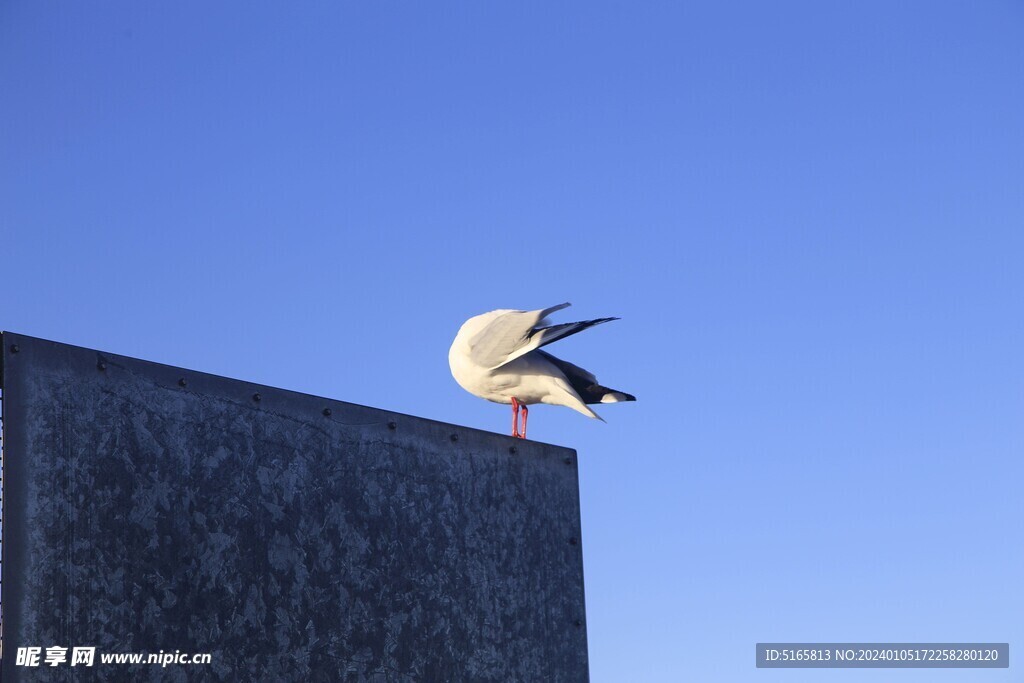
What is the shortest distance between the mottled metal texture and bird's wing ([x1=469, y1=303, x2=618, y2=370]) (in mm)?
1304

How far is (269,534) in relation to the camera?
189 inches

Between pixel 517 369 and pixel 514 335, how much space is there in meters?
0.53

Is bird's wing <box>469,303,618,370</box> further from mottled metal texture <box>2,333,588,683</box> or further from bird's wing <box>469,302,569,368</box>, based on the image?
mottled metal texture <box>2,333,588,683</box>

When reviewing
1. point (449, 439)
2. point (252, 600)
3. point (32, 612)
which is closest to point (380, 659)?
point (252, 600)

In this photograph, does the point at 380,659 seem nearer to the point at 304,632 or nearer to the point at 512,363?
the point at 304,632

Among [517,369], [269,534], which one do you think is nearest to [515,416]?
[517,369]

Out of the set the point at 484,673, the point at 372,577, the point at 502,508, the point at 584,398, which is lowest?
the point at 484,673

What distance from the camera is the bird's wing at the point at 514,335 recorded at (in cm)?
720

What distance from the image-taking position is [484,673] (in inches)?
211

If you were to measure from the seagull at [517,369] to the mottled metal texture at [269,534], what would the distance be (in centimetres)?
163

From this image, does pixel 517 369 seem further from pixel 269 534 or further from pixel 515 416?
pixel 269 534

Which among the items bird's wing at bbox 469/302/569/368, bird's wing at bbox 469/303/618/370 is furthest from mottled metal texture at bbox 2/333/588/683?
bird's wing at bbox 469/302/569/368

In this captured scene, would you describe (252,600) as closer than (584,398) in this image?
Yes

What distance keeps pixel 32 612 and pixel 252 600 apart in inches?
32.9
